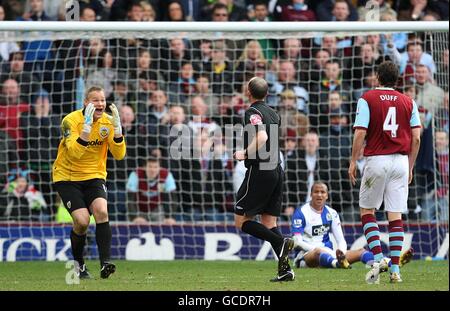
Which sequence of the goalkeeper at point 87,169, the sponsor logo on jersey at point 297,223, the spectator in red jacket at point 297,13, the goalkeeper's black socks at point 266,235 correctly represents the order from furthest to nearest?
the spectator in red jacket at point 297,13 < the sponsor logo on jersey at point 297,223 < the goalkeeper at point 87,169 < the goalkeeper's black socks at point 266,235

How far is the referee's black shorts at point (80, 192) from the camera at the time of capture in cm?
1090

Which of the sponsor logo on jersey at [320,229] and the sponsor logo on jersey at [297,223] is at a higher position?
the sponsor logo on jersey at [297,223]

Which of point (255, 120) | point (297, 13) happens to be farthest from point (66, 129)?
point (297, 13)

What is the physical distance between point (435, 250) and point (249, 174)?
5.78 m

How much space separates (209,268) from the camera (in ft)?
44.0

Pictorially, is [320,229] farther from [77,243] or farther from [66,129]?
[66,129]

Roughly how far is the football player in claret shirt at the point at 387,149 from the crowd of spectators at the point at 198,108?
207 inches

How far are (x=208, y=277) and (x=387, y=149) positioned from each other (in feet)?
8.69

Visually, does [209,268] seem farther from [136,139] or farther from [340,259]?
[136,139]

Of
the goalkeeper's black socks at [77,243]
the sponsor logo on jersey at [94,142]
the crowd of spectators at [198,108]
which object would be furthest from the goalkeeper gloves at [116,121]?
the crowd of spectators at [198,108]

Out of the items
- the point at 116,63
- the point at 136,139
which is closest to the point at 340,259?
the point at 136,139

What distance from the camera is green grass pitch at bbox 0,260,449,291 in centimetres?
987

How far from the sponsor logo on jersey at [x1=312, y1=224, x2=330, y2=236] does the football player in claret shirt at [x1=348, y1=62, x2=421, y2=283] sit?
121 inches

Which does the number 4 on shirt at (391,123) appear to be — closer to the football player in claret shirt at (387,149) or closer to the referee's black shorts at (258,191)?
the football player in claret shirt at (387,149)
